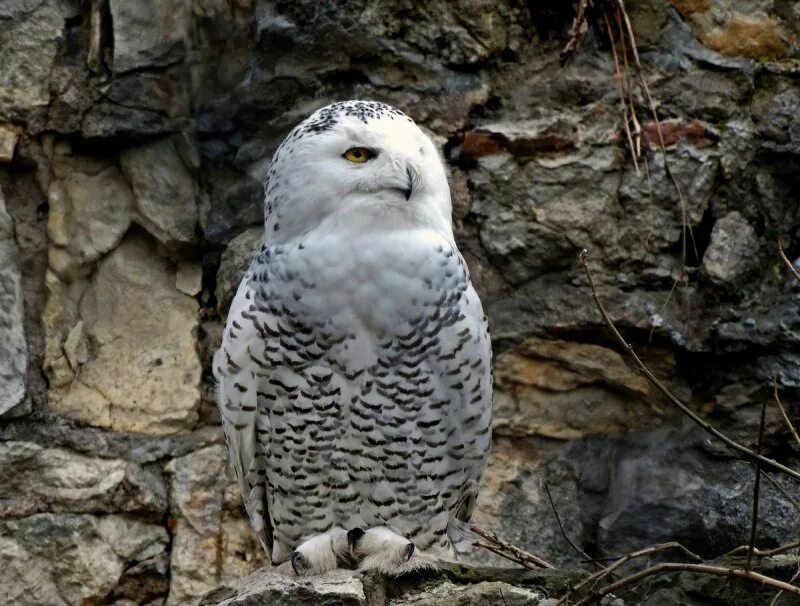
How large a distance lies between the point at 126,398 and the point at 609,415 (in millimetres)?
1382

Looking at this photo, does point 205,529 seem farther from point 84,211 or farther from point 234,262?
point 84,211

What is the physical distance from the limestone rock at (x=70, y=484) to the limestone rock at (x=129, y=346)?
0.44 feet

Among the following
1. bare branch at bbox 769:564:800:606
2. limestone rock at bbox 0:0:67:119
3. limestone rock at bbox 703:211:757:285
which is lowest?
bare branch at bbox 769:564:800:606

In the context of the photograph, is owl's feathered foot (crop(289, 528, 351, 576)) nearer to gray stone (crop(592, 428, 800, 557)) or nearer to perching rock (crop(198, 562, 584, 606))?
perching rock (crop(198, 562, 584, 606))

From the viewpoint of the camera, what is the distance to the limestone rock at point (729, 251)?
3180mm

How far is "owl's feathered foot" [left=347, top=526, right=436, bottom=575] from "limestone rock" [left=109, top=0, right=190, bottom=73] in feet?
5.05

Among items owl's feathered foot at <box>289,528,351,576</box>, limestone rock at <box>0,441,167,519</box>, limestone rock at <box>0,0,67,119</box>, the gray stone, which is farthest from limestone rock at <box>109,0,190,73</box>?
the gray stone

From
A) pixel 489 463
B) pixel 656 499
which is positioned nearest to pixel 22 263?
pixel 489 463

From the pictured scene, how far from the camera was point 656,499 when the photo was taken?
310cm

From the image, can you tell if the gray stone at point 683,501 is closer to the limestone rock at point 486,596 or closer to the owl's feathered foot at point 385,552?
the owl's feathered foot at point 385,552

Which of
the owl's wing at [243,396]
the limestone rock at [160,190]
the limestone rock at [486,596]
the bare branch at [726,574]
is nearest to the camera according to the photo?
the bare branch at [726,574]

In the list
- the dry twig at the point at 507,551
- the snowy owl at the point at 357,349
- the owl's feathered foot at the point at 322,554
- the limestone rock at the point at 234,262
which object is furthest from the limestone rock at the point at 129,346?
the dry twig at the point at 507,551

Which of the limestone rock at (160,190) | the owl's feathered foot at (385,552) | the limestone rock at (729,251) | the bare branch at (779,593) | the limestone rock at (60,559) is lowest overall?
the limestone rock at (60,559)

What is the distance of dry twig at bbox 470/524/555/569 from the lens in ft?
8.93
